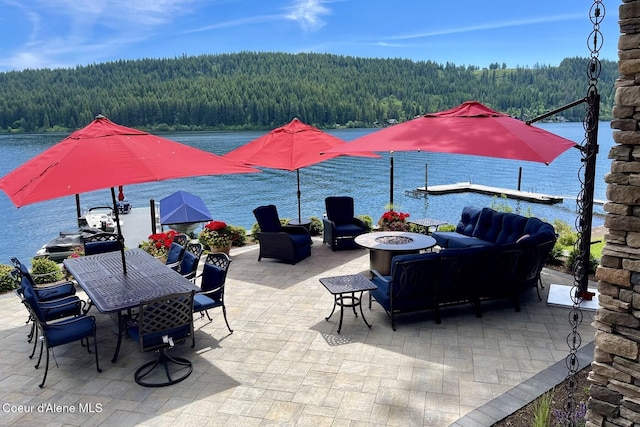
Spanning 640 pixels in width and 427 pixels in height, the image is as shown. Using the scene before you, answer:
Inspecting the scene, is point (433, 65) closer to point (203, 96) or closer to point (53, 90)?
point (203, 96)

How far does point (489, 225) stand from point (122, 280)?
6.49 meters

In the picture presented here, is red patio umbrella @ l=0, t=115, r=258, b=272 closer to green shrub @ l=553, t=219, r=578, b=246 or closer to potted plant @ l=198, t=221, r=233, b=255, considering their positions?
potted plant @ l=198, t=221, r=233, b=255

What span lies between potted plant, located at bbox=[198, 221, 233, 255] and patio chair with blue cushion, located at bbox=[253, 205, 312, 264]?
2.92 feet

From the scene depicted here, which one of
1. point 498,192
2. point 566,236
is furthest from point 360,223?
point 498,192

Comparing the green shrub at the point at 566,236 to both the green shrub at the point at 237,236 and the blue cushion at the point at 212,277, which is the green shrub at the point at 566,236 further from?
the blue cushion at the point at 212,277

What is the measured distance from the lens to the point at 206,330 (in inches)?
236

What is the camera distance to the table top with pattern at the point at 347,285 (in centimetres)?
577

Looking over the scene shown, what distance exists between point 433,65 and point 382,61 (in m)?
16.5

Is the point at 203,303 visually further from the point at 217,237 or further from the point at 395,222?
the point at 395,222

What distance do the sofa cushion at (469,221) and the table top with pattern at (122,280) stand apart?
590cm

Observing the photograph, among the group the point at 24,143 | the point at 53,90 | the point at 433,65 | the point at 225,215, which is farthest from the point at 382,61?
the point at 225,215

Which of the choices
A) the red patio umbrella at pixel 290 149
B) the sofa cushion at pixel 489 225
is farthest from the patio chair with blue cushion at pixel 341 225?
the sofa cushion at pixel 489 225

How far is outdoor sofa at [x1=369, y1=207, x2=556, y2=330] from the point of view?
579 cm

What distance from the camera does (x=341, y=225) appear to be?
10039mm
